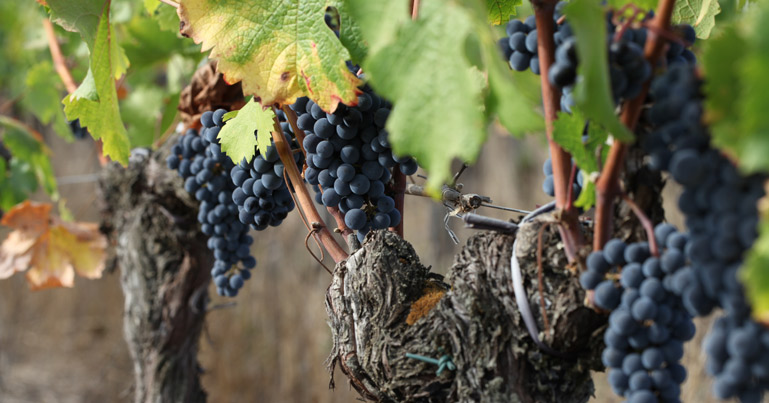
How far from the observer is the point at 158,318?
1677 mm

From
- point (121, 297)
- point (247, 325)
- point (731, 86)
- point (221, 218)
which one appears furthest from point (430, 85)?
point (121, 297)

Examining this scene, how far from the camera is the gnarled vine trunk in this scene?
167cm

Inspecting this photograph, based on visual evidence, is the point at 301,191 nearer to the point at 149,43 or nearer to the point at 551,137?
the point at 551,137

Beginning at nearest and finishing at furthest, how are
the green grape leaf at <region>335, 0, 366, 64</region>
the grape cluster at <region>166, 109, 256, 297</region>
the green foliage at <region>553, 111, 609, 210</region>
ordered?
the green foliage at <region>553, 111, 609, 210</region>
the green grape leaf at <region>335, 0, 366, 64</region>
the grape cluster at <region>166, 109, 256, 297</region>

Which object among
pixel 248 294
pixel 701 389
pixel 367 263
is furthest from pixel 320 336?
pixel 367 263

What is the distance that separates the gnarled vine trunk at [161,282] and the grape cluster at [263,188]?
64cm

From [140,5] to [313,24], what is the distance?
4.16 ft

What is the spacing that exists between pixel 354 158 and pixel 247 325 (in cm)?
303

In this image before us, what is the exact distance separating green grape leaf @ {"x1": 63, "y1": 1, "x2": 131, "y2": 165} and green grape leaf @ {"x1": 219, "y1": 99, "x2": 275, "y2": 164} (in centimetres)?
23

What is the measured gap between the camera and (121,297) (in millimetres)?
4801

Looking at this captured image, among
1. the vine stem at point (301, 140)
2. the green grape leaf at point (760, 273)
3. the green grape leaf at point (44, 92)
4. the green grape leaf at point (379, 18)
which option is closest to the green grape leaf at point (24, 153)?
the green grape leaf at point (44, 92)

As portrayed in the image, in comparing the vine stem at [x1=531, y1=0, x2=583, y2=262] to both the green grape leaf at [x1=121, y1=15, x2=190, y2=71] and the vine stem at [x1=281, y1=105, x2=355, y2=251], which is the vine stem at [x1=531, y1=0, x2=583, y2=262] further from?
the green grape leaf at [x1=121, y1=15, x2=190, y2=71]

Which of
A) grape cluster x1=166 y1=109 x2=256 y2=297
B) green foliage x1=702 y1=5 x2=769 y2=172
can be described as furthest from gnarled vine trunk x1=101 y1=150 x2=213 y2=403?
green foliage x1=702 y1=5 x2=769 y2=172

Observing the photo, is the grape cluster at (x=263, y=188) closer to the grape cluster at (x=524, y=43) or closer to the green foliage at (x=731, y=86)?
the grape cluster at (x=524, y=43)
